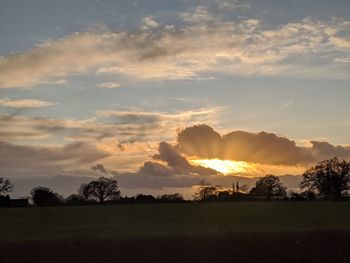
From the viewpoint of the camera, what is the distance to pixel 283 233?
2784 cm

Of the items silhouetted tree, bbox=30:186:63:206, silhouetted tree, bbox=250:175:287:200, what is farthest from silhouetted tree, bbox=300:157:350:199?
silhouetted tree, bbox=30:186:63:206

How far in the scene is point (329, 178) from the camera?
10475 cm

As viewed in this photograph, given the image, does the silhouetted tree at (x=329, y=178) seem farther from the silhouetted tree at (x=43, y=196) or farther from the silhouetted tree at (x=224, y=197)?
the silhouetted tree at (x=43, y=196)

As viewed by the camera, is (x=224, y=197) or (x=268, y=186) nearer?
(x=224, y=197)

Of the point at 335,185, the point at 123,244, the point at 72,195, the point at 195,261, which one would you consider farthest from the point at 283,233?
the point at 72,195

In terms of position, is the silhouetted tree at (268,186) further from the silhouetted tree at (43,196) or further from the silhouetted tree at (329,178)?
the silhouetted tree at (43,196)

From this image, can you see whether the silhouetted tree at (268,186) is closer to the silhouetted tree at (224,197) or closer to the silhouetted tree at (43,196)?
the silhouetted tree at (224,197)

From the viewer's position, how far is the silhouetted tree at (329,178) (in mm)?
103688

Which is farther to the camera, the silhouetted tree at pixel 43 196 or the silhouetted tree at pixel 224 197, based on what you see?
the silhouetted tree at pixel 43 196

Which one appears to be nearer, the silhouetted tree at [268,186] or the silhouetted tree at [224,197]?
the silhouetted tree at [224,197]

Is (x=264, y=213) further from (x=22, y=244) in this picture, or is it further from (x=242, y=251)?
(x=22, y=244)

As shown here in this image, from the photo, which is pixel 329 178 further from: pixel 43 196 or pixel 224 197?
pixel 43 196

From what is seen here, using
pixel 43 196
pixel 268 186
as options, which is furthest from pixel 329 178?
pixel 43 196

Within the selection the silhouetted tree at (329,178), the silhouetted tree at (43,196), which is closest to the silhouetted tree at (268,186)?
the silhouetted tree at (329,178)
